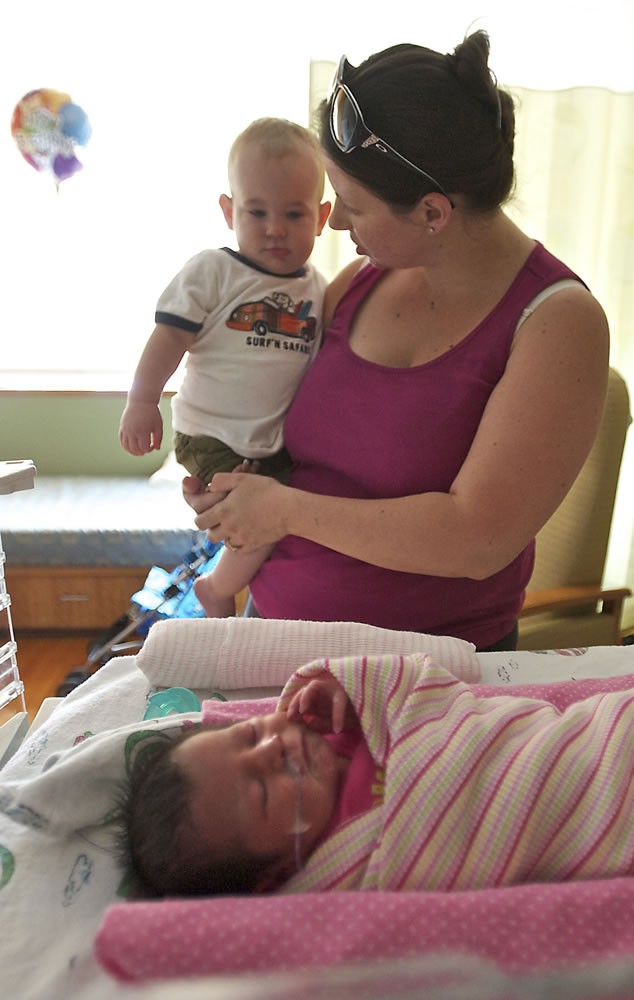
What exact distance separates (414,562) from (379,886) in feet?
1.50

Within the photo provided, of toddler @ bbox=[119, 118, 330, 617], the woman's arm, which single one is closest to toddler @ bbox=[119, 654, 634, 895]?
the woman's arm

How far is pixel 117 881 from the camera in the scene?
749mm

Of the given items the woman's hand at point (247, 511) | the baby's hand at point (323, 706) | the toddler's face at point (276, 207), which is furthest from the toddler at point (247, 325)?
the baby's hand at point (323, 706)

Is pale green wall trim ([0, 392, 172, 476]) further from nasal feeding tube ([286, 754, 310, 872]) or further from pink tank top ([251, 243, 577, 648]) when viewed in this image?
nasal feeding tube ([286, 754, 310, 872])

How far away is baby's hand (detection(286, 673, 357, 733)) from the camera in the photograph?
34.2 inches

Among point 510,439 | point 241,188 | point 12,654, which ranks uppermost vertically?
point 241,188

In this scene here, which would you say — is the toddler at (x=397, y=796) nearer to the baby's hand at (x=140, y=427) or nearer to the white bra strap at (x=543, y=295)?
the white bra strap at (x=543, y=295)

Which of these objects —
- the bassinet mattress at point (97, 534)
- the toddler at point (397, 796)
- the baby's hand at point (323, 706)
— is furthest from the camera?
the bassinet mattress at point (97, 534)

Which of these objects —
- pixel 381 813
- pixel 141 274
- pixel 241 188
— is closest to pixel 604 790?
pixel 381 813

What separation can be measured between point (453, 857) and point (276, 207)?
1.17 m

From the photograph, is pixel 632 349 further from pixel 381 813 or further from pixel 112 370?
pixel 381 813

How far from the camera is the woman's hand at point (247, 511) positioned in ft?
3.80

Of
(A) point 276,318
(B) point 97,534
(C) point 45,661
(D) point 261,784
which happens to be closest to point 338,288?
(A) point 276,318

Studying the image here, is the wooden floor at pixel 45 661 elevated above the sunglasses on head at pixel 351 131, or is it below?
below
